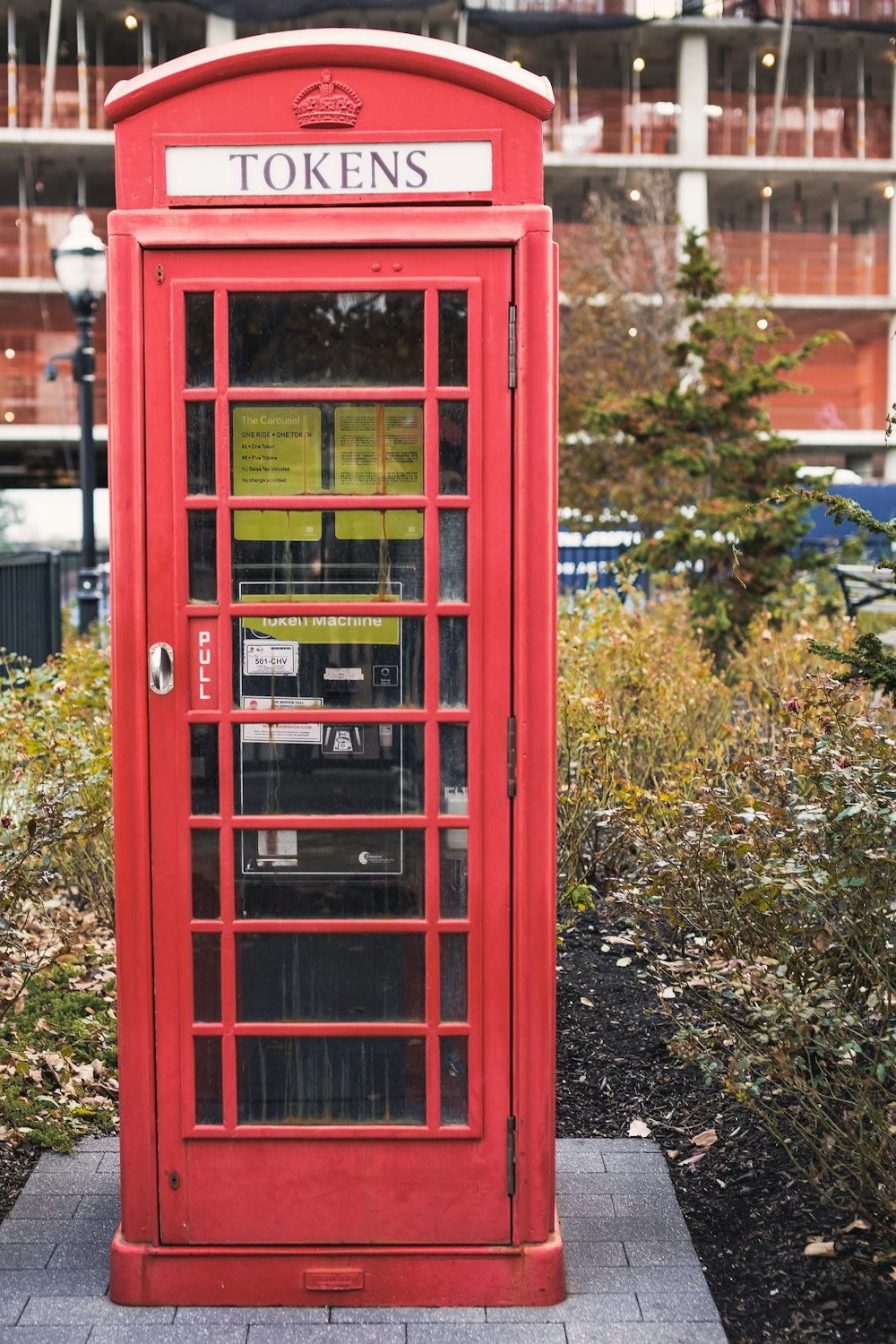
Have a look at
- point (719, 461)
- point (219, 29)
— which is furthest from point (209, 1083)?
point (219, 29)

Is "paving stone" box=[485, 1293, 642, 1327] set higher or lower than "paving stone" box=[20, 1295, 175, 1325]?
lower

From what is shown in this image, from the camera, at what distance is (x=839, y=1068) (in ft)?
11.1

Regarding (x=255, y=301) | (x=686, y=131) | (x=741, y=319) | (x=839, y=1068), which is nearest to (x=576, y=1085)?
(x=839, y=1068)

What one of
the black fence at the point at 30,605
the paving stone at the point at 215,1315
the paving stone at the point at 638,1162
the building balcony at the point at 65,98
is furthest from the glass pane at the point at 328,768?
the building balcony at the point at 65,98

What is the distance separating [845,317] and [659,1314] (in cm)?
3476

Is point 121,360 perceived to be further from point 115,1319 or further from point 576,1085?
point 576,1085

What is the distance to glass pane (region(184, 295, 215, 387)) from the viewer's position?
308cm

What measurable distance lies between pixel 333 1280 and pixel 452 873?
3.55 ft

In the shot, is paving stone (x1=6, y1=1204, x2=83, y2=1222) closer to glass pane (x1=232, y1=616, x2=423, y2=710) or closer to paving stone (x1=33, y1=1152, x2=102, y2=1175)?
paving stone (x1=33, y1=1152, x2=102, y2=1175)

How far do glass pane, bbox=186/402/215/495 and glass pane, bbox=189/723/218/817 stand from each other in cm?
59

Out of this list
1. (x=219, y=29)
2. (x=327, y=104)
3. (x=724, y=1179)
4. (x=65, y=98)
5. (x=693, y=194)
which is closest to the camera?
(x=327, y=104)

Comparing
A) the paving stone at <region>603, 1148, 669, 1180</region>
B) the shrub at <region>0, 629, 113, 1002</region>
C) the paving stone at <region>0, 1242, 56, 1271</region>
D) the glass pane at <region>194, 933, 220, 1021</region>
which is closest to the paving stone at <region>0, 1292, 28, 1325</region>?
the paving stone at <region>0, 1242, 56, 1271</region>

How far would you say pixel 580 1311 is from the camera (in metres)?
3.22

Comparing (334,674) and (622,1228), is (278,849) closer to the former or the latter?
(334,674)
